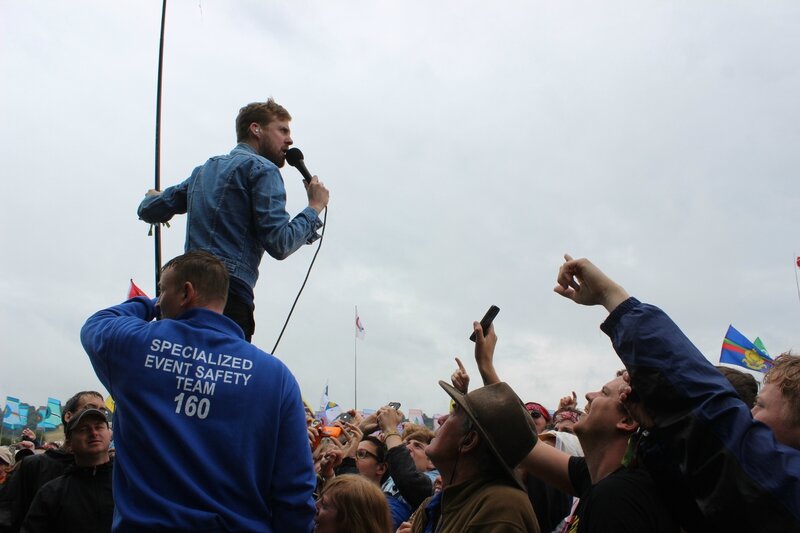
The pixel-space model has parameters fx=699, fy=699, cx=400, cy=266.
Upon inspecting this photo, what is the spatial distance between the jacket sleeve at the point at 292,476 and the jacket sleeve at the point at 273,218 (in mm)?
1012

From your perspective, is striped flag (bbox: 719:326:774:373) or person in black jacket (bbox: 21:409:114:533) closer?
person in black jacket (bbox: 21:409:114:533)

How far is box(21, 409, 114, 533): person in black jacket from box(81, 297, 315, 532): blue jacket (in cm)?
194

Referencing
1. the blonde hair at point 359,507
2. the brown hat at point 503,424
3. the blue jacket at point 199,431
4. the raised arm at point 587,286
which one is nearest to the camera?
the raised arm at point 587,286

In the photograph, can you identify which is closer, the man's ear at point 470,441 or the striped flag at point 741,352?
the man's ear at point 470,441

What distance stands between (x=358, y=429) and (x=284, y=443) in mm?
3403

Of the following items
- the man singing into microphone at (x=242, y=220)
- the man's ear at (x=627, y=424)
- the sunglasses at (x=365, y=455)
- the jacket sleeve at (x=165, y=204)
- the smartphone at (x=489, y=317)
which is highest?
the jacket sleeve at (x=165, y=204)

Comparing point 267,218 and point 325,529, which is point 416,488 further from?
point 267,218

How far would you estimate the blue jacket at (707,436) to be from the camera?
1643 mm

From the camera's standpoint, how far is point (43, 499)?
428 cm

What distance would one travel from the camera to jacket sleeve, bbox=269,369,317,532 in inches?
101

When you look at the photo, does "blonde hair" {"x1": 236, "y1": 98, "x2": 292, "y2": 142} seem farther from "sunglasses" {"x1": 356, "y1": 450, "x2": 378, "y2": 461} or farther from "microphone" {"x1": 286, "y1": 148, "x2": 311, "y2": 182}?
"sunglasses" {"x1": 356, "y1": 450, "x2": 378, "y2": 461}

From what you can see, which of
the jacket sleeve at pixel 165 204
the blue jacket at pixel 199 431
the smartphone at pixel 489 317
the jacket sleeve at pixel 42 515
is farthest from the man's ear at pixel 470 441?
the jacket sleeve at pixel 42 515

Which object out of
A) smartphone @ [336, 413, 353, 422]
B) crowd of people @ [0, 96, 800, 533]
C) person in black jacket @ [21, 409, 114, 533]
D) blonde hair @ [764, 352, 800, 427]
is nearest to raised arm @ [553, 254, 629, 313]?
crowd of people @ [0, 96, 800, 533]

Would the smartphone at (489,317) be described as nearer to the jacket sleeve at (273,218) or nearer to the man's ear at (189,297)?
the jacket sleeve at (273,218)
